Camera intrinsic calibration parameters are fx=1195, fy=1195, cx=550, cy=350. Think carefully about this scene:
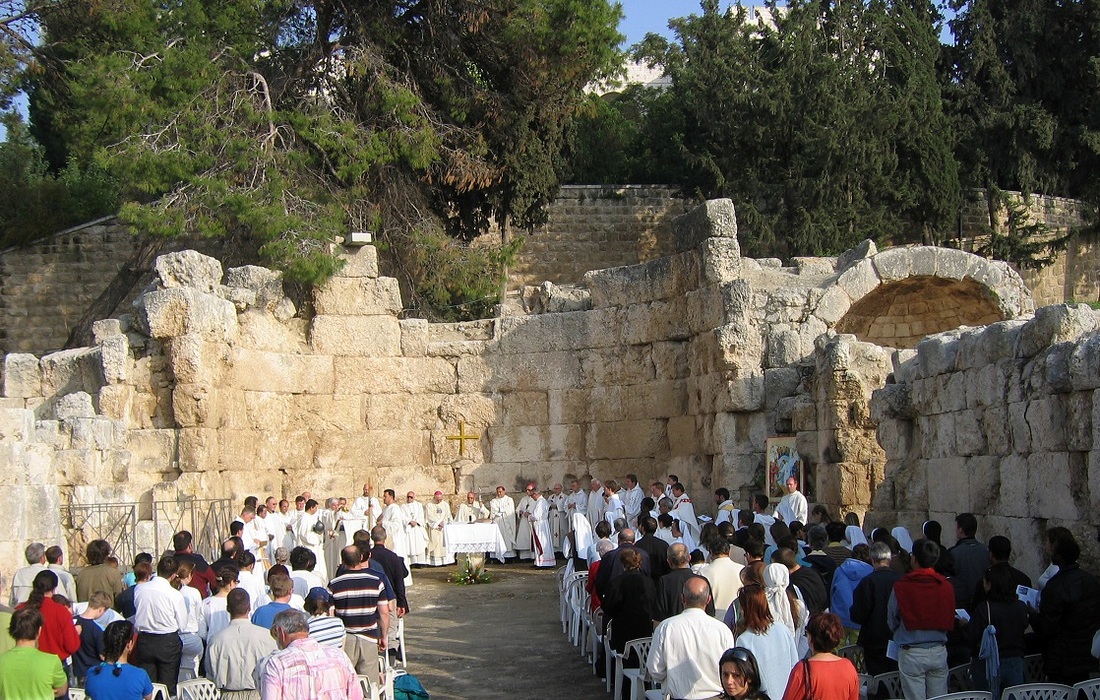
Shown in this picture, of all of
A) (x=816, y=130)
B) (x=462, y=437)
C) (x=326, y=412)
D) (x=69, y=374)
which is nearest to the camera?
(x=69, y=374)

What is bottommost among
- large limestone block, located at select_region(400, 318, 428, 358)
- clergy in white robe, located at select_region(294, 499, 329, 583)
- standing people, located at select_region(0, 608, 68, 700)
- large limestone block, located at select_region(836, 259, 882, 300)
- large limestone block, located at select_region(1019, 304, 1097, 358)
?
standing people, located at select_region(0, 608, 68, 700)

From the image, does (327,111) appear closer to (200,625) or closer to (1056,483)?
(200,625)

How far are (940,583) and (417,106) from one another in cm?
1482

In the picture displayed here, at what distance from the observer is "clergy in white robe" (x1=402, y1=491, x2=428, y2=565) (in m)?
16.3

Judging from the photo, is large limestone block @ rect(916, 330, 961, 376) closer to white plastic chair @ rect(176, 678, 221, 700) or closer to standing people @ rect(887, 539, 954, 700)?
standing people @ rect(887, 539, 954, 700)

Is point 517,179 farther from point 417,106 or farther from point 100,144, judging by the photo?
point 100,144

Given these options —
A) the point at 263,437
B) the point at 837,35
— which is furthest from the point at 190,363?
the point at 837,35

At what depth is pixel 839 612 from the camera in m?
7.56

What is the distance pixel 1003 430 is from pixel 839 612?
3159 mm

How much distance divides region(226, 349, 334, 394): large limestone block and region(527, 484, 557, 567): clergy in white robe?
342cm

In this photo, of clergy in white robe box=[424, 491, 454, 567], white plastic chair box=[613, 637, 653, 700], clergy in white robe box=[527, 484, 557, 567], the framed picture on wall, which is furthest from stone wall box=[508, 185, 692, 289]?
white plastic chair box=[613, 637, 653, 700]

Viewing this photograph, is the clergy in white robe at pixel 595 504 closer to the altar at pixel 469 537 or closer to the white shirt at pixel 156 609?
the altar at pixel 469 537

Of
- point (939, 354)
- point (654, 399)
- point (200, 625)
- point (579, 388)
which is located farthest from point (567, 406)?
point (200, 625)

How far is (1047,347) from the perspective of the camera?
912 centimetres
